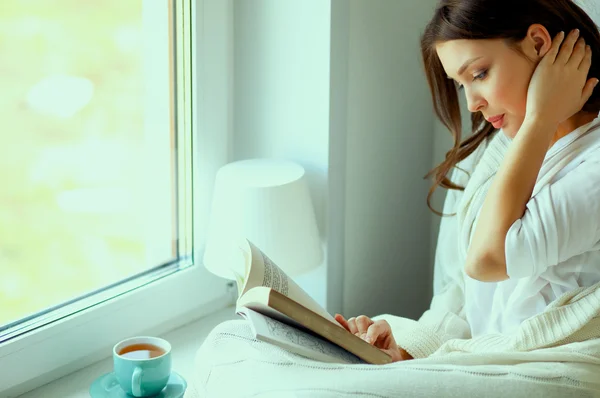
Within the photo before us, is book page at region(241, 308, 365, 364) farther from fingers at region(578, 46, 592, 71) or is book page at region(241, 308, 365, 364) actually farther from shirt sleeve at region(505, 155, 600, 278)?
fingers at region(578, 46, 592, 71)

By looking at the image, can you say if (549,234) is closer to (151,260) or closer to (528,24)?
(528,24)

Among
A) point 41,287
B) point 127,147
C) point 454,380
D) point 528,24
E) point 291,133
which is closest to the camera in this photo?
point 454,380

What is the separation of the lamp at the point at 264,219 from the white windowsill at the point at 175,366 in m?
0.18

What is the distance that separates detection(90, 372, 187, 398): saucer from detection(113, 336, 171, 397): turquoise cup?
0.02m

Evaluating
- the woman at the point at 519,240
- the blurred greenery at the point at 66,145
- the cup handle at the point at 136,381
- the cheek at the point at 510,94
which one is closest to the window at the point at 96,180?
the blurred greenery at the point at 66,145

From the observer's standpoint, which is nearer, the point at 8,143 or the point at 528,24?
the point at 528,24

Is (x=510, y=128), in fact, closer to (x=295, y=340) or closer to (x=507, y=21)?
(x=507, y=21)

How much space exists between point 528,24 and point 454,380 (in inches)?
21.3

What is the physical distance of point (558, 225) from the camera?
3.66 ft

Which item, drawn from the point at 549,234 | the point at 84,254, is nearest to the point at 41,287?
the point at 84,254

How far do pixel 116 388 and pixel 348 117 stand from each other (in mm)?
745

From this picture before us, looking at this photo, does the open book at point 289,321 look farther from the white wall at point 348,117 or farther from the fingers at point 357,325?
the white wall at point 348,117

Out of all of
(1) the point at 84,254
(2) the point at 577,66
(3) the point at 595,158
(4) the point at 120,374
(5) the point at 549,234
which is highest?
(2) the point at 577,66

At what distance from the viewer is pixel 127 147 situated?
1.56 meters
